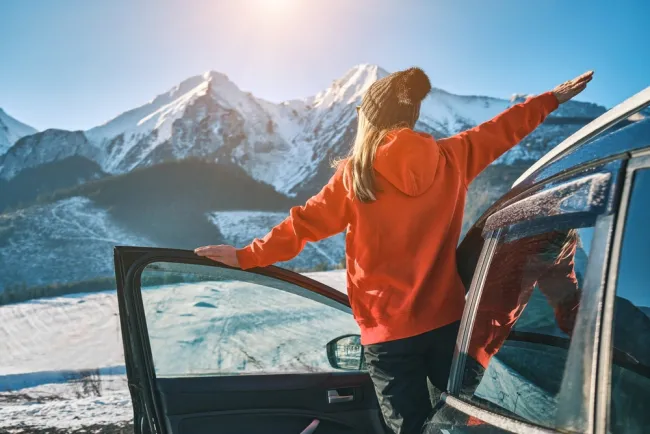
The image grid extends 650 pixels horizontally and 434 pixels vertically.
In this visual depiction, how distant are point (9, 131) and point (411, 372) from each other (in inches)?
1678

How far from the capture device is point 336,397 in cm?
203

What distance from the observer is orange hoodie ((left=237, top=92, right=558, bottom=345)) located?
137 centimetres

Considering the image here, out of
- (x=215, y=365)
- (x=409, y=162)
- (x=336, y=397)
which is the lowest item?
(x=336, y=397)

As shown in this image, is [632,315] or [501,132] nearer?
[632,315]

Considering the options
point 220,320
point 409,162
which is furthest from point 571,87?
point 220,320

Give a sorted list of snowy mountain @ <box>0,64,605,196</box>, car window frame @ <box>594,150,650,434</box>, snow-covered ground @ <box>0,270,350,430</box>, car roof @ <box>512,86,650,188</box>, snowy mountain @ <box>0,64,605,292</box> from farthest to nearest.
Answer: snowy mountain @ <box>0,64,605,196</box>, snowy mountain @ <box>0,64,605,292</box>, snow-covered ground @ <box>0,270,350,430</box>, car roof @ <box>512,86,650,188</box>, car window frame @ <box>594,150,650,434</box>

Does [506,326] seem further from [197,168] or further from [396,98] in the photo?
[197,168]

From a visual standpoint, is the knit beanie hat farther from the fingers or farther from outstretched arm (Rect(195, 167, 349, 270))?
the fingers

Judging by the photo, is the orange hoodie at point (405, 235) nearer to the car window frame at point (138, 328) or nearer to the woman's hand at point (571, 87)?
the woman's hand at point (571, 87)

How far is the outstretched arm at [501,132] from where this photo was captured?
158cm

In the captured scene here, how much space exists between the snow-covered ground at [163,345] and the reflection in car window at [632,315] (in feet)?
4.50

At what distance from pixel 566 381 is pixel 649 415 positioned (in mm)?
161

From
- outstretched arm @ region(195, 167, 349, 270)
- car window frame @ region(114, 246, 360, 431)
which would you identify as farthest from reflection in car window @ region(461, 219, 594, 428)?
car window frame @ region(114, 246, 360, 431)

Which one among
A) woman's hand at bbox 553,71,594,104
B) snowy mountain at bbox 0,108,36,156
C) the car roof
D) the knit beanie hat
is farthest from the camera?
snowy mountain at bbox 0,108,36,156
